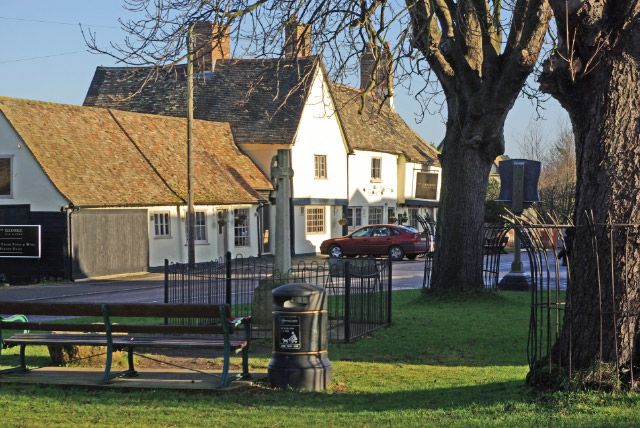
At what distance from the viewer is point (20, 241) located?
102ft

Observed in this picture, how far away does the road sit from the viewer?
24.8m

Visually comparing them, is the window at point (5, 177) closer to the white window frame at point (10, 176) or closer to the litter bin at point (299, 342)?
the white window frame at point (10, 176)

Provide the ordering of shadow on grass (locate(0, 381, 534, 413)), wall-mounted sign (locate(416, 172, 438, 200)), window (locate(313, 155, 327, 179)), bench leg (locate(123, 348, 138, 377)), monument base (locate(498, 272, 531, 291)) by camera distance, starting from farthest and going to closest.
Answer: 1. wall-mounted sign (locate(416, 172, 438, 200))
2. window (locate(313, 155, 327, 179))
3. monument base (locate(498, 272, 531, 291))
4. bench leg (locate(123, 348, 138, 377))
5. shadow on grass (locate(0, 381, 534, 413))

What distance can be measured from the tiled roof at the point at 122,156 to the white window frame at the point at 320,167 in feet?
11.2

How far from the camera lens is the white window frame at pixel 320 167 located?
45.6 metres

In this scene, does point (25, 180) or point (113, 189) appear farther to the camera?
point (113, 189)

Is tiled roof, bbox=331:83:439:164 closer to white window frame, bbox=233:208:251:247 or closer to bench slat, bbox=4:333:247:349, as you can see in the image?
white window frame, bbox=233:208:251:247

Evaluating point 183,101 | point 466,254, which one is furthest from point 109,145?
point 466,254

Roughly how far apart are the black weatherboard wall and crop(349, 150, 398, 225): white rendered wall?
2018cm

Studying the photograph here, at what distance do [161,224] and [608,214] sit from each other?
28.3 m

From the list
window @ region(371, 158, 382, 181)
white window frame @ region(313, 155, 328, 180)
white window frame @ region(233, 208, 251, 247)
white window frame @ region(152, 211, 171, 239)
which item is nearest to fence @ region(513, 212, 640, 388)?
white window frame @ region(152, 211, 171, 239)

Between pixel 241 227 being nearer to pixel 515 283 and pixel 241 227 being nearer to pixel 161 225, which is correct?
pixel 161 225

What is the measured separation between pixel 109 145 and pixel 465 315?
70.0 feet

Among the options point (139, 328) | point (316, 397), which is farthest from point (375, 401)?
point (139, 328)
